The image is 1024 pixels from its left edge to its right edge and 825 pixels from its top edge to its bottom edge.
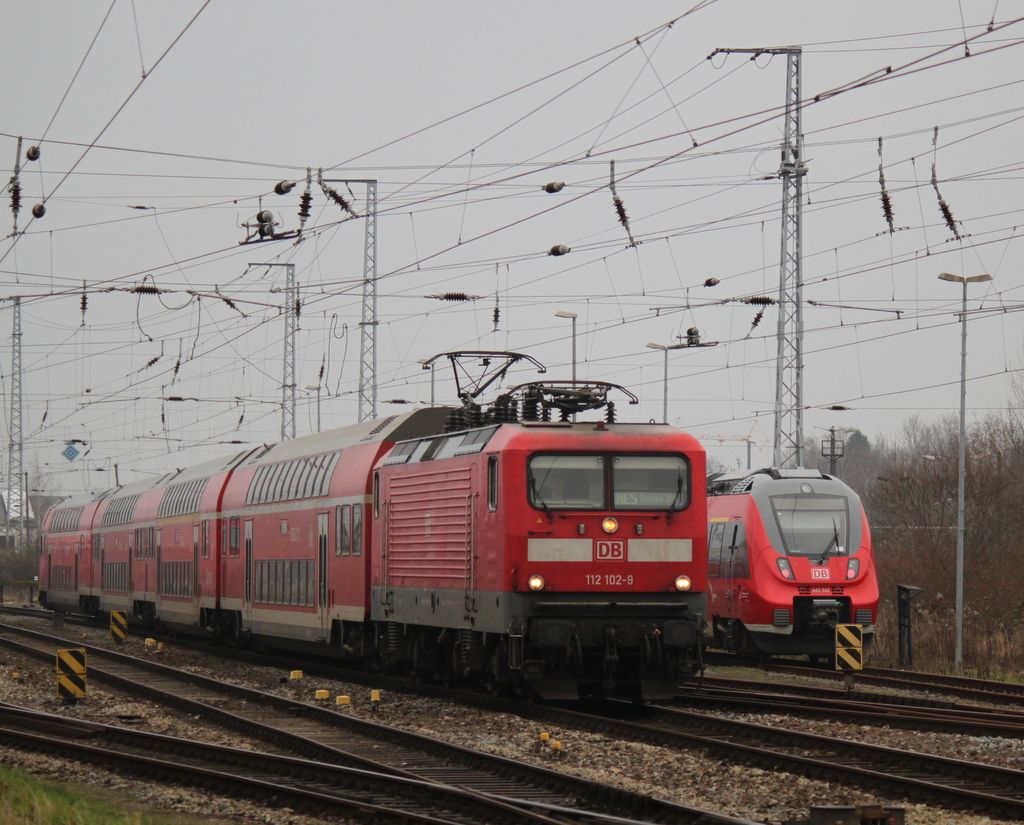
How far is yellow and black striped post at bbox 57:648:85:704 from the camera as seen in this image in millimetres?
18547

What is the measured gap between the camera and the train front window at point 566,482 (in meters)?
16.0

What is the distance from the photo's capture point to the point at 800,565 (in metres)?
23.6

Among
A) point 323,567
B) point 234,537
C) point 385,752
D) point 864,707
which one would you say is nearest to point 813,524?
point 864,707

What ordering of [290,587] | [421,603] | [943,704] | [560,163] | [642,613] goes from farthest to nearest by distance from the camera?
[290,587]
[560,163]
[421,603]
[943,704]
[642,613]

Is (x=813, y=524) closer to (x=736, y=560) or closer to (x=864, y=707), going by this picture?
(x=736, y=560)

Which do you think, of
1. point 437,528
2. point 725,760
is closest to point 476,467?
point 437,528

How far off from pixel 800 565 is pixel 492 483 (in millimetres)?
9139

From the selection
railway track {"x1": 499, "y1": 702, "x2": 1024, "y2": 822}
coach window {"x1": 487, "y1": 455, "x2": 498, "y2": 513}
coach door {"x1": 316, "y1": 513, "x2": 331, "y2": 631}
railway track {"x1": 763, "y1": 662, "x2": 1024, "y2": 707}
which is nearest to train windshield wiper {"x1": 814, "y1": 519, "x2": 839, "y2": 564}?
railway track {"x1": 763, "y1": 662, "x2": 1024, "y2": 707}

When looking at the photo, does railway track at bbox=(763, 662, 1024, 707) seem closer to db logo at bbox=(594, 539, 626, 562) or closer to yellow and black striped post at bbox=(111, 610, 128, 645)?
db logo at bbox=(594, 539, 626, 562)

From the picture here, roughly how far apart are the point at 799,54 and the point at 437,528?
50.7 ft

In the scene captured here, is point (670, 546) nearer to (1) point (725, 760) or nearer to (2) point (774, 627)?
(1) point (725, 760)

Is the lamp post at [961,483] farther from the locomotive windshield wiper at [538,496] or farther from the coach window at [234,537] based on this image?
the coach window at [234,537]

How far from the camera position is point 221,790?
1161cm

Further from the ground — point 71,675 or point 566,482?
point 566,482
